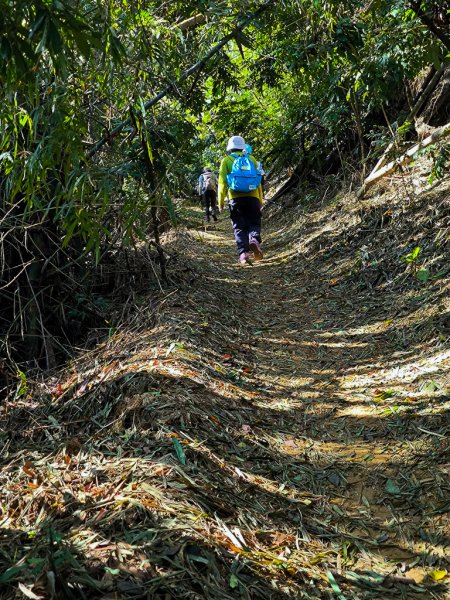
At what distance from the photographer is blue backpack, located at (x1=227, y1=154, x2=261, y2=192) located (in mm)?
6762

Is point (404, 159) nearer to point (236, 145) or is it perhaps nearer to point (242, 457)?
point (236, 145)

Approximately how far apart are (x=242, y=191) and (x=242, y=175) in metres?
0.21

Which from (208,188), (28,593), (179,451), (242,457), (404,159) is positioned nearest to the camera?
(28,593)

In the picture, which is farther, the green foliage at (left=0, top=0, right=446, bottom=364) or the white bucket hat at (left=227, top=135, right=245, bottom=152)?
the white bucket hat at (left=227, top=135, right=245, bottom=152)

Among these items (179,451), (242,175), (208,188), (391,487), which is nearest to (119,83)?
(179,451)

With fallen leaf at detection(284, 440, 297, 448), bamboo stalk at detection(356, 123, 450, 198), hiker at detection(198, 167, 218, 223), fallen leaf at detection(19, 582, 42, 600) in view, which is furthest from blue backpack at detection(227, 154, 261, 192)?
hiker at detection(198, 167, 218, 223)

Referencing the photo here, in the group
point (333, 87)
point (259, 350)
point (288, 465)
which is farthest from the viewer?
point (333, 87)

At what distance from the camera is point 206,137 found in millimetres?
15273

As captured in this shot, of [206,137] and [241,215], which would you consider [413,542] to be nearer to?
[241,215]

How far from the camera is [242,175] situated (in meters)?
6.79

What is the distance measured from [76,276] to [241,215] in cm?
288

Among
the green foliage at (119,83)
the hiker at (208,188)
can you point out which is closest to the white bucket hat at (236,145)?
the green foliage at (119,83)

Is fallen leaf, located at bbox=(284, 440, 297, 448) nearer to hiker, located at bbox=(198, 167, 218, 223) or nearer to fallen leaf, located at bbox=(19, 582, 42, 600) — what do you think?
fallen leaf, located at bbox=(19, 582, 42, 600)

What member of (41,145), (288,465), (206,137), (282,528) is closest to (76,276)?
(41,145)
